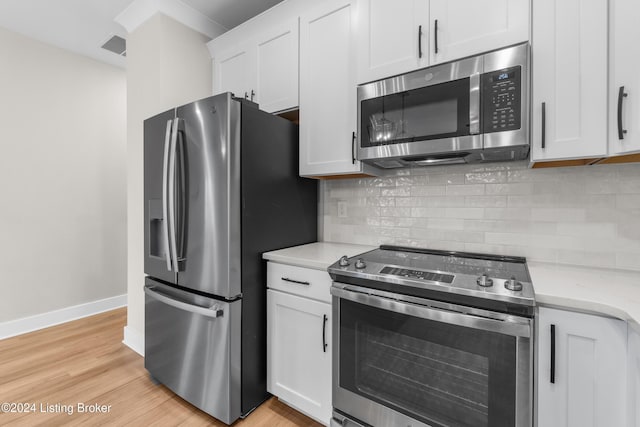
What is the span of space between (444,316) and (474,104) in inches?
37.4

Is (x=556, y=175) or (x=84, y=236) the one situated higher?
(x=556, y=175)

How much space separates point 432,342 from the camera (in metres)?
1.22

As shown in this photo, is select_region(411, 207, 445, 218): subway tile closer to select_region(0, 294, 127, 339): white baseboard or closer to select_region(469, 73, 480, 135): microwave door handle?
select_region(469, 73, 480, 135): microwave door handle

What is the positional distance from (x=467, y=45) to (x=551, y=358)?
4.46 ft

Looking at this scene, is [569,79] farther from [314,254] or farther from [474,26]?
[314,254]

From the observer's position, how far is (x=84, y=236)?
326 centimetres

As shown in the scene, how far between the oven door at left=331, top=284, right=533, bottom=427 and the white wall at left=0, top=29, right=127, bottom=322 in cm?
318

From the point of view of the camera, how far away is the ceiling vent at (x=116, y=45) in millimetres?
2875

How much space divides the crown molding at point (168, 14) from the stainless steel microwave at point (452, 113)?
1707mm

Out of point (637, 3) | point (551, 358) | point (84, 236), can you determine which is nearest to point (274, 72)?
point (637, 3)

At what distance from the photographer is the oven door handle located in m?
1.04

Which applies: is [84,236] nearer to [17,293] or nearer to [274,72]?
[17,293]

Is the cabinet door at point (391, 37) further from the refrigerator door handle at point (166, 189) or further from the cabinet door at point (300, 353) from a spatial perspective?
the cabinet door at point (300, 353)

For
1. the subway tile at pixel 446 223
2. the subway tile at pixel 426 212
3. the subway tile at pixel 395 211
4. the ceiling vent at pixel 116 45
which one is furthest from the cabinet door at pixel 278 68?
the ceiling vent at pixel 116 45
